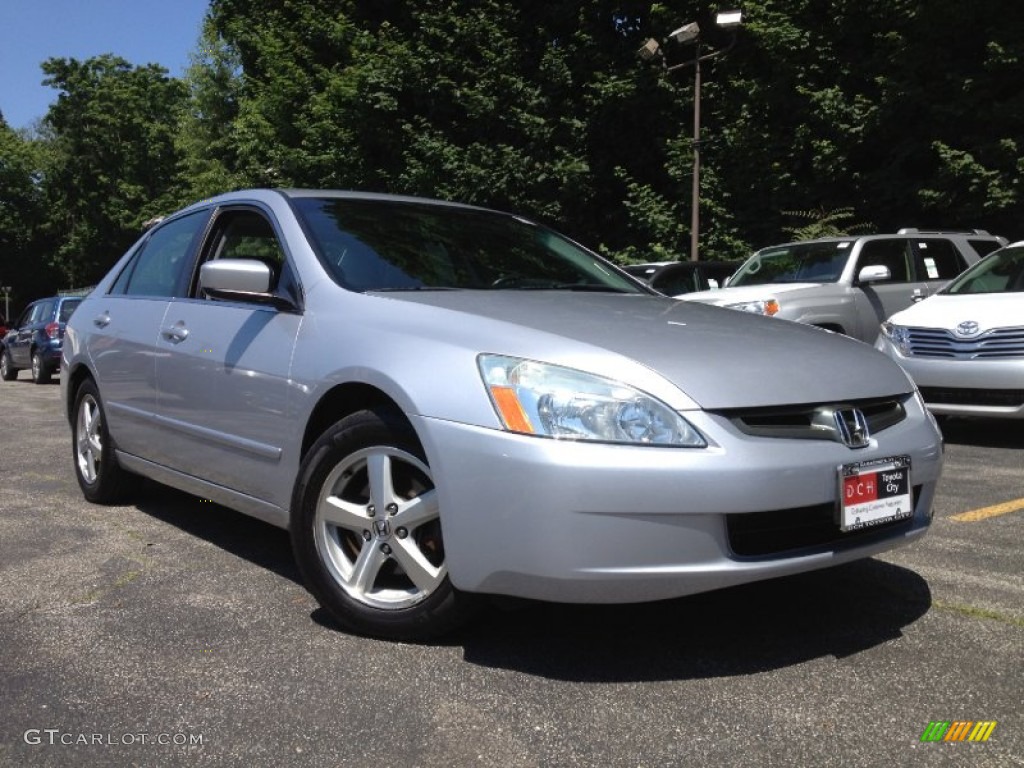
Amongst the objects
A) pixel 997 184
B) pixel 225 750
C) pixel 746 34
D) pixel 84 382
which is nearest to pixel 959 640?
pixel 225 750

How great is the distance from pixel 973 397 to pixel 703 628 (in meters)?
4.75

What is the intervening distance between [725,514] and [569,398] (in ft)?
1.64

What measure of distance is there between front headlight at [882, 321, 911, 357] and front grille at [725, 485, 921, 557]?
5.00 metres

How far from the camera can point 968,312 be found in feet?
23.6

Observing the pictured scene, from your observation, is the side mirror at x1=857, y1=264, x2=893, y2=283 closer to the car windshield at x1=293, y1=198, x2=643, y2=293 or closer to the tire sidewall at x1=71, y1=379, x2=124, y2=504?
the car windshield at x1=293, y1=198, x2=643, y2=293

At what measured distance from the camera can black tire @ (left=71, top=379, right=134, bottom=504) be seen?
4875mm

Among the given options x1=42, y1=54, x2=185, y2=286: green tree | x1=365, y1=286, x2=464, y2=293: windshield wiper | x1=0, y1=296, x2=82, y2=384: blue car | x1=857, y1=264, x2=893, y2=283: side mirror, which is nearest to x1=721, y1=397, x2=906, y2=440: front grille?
x1=365, y1=286, x2=464, y2=293: windshield wiper

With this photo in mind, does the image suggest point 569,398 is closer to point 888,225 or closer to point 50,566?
point 50,566

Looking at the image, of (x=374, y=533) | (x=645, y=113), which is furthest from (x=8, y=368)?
(x=374, y=533)

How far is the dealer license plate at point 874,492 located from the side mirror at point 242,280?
1924 mm

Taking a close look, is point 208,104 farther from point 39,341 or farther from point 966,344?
point 966,344

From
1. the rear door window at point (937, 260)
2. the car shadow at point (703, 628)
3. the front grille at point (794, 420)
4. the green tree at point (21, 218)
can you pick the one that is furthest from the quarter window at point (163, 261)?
the green tree at point (21, 218)

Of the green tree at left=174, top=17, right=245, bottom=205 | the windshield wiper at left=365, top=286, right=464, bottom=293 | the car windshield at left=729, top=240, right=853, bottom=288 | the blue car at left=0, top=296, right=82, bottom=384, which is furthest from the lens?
the green tree at left=174, top=17, right=245, bottom=205

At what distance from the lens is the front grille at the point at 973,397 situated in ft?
22.1
